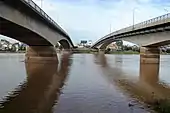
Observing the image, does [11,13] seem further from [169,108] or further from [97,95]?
[169,108]

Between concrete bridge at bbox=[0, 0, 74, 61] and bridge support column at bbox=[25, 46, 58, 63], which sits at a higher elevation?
concrete bridge at bbox=[0, 0, 74, 61]

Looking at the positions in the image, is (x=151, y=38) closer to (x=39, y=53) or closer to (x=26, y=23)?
(x=39, y=53)

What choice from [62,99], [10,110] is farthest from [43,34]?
[10,110]

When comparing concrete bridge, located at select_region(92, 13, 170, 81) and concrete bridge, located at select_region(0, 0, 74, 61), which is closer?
concrete bridge, located at select_region(0, 0, 74, 61)

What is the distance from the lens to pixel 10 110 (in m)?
14.5

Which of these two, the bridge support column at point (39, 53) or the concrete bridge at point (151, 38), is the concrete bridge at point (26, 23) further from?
the concrete bridge at point (151, 38)

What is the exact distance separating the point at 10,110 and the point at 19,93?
5400 millimetres

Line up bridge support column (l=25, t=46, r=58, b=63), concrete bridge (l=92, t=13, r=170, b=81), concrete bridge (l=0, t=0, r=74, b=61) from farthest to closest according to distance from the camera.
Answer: bridge support column (l=25, t=46, r=58, b=63)
concrete bridge (l=92, t=13, r=170, b=81)
concrete bridge (l=0, t=0, r=74, b=61)

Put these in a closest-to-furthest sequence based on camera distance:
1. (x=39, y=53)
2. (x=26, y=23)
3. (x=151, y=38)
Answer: (x=26, y=23)
(x=151, y=38)
(x=39, y=53)

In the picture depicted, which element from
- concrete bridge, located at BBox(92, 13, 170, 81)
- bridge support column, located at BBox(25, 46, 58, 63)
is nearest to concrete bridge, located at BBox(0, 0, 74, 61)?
bridge support column, located at BBox(25, 46, 58, 63)

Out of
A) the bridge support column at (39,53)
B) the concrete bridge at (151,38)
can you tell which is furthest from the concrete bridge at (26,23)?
the concrete bridge at (151,38)

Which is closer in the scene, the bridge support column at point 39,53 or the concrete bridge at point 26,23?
the concrete bridge at point 26,23

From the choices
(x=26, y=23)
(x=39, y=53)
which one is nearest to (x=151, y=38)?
(x=39, y=53)

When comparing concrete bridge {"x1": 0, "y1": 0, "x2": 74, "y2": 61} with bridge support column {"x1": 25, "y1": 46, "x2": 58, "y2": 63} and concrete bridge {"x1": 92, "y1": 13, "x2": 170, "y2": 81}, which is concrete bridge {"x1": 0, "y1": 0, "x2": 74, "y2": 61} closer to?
bridge support column {"x1": 25, "y1": 46, "x2": 58, "y2": 63}
